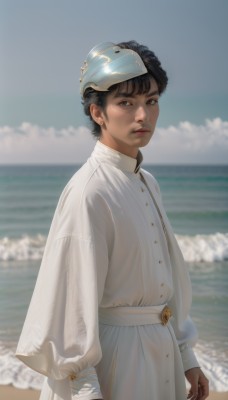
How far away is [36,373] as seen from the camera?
4.32m

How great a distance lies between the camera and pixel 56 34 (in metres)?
9.47

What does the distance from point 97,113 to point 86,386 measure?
57 cm

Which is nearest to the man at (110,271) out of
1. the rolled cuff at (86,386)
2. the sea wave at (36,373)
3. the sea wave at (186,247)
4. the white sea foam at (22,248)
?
the rolled cuff at (86,386)

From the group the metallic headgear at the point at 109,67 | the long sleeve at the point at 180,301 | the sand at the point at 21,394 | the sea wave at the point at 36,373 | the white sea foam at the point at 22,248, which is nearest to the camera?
the metallic headgear at the point at 109,67

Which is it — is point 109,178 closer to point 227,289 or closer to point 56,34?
point 227,289

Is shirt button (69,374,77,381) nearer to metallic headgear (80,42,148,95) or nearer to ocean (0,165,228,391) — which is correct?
metallic headgear (80,42,148,95)

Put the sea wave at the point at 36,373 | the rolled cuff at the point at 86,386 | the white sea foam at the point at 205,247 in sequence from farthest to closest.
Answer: the white sea foam at the point at 205,247 → the sea wave at the point at 36,373 → the rolled cuff at the point at 86,386

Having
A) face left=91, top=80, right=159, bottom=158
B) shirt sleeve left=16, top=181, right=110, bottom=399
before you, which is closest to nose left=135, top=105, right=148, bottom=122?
face left=91, top=80, right=159, bottom=158

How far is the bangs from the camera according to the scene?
5.50 ft

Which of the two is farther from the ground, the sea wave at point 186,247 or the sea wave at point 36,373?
the sea wave at point 186,247

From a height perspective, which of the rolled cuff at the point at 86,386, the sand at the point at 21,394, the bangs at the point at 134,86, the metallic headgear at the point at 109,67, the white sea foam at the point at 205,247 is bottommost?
the sand at the point at 21,394

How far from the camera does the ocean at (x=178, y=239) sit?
502 centimetres

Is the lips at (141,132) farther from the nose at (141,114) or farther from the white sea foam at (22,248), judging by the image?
the white sea foam at (22,248)

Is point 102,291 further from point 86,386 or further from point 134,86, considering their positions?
point 134,86
